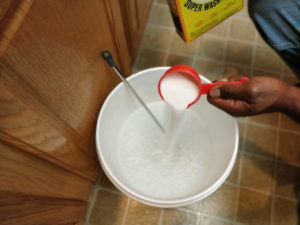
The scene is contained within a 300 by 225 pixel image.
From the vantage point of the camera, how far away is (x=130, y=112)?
891 millimetres

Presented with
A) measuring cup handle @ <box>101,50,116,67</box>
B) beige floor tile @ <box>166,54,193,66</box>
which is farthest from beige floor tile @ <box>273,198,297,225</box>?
measuring cup handle @ <box>101,50,116,67</box>

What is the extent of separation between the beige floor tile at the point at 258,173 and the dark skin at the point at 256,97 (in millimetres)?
377

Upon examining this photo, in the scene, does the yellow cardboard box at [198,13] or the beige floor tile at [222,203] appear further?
the beige floor tile at [222,203]

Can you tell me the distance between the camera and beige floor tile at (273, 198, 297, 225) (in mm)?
845

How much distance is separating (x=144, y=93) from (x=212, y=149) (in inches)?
11.4

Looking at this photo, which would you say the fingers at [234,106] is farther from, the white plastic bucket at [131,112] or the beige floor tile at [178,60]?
the beige floor tile at [178,60]

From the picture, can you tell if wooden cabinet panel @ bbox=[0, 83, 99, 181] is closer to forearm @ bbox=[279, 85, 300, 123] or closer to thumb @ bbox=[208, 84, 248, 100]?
thumb @ bbox=[208, 84, 248, 100]

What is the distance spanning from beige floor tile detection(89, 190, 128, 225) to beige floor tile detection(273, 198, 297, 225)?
509 mm

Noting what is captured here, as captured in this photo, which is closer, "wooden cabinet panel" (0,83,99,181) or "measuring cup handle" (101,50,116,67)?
"wooden cabinet panel" (0,83,99,181)

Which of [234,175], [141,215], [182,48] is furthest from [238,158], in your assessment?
[182,48]

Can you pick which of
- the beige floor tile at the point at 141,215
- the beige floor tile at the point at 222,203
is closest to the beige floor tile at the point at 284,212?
the beige floor tile at the point at 222,203

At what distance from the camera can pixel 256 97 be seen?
20.7 inches

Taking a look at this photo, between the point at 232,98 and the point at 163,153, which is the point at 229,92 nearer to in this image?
the point at 232,98

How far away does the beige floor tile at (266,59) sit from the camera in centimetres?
106
